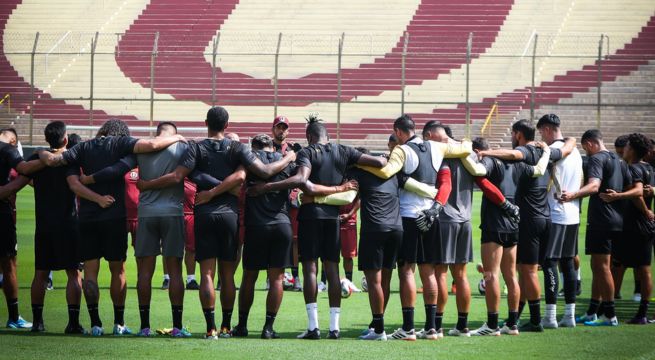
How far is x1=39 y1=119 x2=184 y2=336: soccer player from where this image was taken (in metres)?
10.6

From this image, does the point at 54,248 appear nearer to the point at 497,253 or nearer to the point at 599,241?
the point at 497,253

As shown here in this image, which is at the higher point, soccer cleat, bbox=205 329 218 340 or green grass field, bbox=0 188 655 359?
Answer: soccer cleat, bbox=205 329 218 340

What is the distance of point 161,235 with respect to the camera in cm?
1059

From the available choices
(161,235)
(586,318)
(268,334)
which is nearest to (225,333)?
(268,334)

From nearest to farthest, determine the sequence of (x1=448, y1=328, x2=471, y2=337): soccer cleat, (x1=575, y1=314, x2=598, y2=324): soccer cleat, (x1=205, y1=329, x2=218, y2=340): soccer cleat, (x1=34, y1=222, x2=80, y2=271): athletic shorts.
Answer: (x1=205, y1=329, x2=218, y2=340): soccer cleat < (x1=34, y1=222, x2=80, y2=271): athletic shorts < (x1=448, y1=328, x2=471, y2=337): soccer cleat < (x1=575, y1=314, x2=598, y2=324): soccer cleat

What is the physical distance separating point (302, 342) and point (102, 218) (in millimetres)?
2349

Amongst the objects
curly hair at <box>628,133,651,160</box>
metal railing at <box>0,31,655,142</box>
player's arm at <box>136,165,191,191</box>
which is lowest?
player's arm at <box>136,165,191,191</box>

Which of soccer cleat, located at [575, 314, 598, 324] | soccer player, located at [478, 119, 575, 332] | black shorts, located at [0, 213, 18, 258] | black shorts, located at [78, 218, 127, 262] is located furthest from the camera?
soccer cleat, located at [575, 314, 598, 324]

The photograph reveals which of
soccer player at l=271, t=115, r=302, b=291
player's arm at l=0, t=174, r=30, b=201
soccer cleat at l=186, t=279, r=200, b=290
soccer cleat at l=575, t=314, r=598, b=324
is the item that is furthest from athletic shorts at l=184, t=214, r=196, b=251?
soccer cleat at l=575, t=314, r=598, b=324

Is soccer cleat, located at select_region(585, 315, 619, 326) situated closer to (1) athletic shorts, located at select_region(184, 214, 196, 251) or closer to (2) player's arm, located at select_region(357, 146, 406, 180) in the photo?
(2) player's arm, located at select_region(357, 146, 406, 180)

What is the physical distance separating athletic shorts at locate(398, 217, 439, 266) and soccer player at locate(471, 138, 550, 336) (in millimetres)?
646

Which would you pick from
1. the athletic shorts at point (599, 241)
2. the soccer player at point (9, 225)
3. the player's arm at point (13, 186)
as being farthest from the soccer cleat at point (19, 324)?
the athletic shorts at point (599, 241)

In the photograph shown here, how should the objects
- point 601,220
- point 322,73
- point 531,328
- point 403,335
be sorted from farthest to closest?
point 322,73 → point 601,220 → point 531,328 → point 403,335

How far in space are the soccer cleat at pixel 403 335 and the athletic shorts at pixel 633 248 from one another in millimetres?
3266
